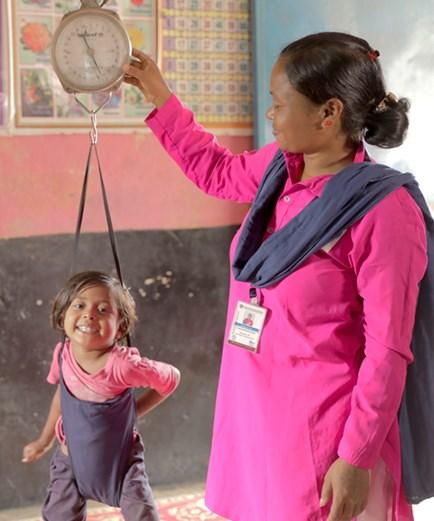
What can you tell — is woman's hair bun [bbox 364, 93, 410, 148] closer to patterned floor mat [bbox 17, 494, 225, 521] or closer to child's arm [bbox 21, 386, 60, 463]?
child's arm [bbox 21, 386, 60, 463]

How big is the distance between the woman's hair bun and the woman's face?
0.33ft

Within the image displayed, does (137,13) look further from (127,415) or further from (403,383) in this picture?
(403,383)

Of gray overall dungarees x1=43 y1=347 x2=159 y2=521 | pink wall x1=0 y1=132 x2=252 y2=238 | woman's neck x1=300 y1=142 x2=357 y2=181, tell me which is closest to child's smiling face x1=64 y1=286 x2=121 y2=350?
gray overall dungarees x1=43 y1=347 x2=159 y2=521

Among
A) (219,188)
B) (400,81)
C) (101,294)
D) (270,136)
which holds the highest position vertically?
(400,81)

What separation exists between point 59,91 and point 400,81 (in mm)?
1228

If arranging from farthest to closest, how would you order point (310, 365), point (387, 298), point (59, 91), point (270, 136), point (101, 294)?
1. point (270, 136)
2. point (59, 91)
3. point (101, 294)
4. point (310, 365)
5. point (387, 298)

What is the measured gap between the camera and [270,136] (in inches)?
102

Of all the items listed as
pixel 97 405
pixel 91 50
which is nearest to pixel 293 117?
pixel 91 50

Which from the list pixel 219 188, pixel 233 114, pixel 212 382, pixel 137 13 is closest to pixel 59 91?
pixel 137 13

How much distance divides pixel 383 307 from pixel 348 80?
0.41 m

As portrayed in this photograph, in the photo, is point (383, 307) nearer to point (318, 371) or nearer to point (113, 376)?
point (318, 371)

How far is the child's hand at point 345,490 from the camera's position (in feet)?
4.34

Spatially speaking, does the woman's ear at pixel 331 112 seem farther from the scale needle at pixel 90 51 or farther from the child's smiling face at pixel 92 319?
the child's smiling face at pixel 92 319

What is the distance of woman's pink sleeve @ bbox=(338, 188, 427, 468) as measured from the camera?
1271 millimetres
